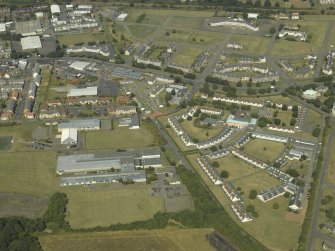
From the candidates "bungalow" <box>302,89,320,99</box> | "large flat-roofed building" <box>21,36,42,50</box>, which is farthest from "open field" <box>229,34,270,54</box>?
"large flat-roofed building" <box>21,36,42,50</box>

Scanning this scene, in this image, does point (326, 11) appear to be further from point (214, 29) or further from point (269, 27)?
point (214, 29)

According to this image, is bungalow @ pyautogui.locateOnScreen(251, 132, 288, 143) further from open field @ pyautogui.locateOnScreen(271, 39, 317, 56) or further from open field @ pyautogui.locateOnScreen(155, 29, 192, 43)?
open field @ pyautogui.locateOnScreen(155, 29, 192, 43)

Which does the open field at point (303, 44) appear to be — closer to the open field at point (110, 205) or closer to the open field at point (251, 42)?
the open field at point (251, 42)

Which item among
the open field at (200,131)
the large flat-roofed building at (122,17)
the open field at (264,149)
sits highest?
the large flat-roofed building at (122,17)

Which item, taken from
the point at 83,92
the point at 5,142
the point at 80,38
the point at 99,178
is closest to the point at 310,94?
the point at 83,92

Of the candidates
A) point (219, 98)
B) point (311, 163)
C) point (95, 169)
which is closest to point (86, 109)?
point (95, 169)

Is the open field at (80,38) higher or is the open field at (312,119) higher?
the open field at (80,38)

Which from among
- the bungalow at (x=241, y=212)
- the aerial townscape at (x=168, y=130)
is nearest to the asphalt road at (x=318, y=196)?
the aerial townscape at (x=168, y=130)
